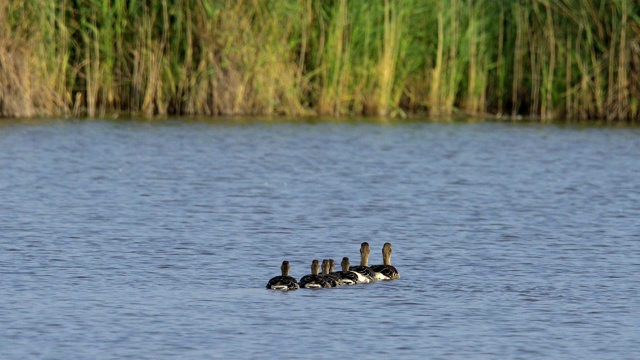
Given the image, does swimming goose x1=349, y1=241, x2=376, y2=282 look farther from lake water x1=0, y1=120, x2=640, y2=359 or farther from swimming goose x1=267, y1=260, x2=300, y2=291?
swimming goose x1=267, y1=260, x2=300, y2=291

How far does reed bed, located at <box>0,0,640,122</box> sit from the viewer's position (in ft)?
67.5

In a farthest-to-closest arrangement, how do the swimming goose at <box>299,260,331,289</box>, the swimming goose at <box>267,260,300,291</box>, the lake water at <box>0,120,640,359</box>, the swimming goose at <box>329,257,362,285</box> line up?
the swimming goose at <box>329,257,362,285</box>
the swimming goose at <box>299,260,331,289</box>
the swimming goose at <box>267,260,300,291</box>
the lake water at <box>0,120,640,359</box>

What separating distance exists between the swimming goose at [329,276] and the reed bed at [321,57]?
35.7ft

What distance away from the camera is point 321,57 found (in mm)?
21625

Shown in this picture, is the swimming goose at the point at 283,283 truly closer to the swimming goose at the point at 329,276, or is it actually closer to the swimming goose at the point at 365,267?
the swimming goose at the point at 329,276

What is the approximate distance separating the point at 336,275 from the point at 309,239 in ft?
7.42

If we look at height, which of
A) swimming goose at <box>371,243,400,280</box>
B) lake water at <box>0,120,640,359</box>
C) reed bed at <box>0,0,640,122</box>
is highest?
reed bed at <box>0,0,640,122</box>

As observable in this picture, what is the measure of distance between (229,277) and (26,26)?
10838 millimetres

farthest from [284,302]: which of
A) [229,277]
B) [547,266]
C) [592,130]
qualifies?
[592,130]

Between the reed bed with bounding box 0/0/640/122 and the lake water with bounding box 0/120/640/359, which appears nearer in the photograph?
the lake water with bounding box 0/120/640/359

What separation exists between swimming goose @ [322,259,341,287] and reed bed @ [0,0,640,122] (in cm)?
1090

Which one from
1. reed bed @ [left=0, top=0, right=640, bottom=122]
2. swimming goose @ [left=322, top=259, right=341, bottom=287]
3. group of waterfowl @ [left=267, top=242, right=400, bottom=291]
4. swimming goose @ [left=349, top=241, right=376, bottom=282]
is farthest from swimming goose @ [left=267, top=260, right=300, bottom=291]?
reed bed @ [left=0, top=0, right=640, bottom=122]

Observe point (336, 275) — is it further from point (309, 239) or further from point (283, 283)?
point (309, 239)

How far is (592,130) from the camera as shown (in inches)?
837
